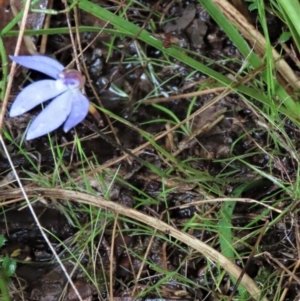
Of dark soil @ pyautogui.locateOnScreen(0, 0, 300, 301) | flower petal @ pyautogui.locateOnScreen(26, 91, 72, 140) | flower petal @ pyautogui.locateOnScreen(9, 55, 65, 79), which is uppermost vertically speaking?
flower petal @ pyautogui.locateOnScreen(9, 55, 65, 79)

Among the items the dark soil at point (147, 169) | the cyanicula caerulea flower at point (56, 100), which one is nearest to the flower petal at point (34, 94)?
the cyanicula caerulea flower at point (56, 100)

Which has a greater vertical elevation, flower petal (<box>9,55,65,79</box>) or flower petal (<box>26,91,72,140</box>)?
flower petal (<box>9,55,65,79</box>)

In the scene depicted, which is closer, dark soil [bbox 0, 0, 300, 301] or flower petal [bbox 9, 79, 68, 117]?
flower petal [bbox 9, 79, 68, 117]

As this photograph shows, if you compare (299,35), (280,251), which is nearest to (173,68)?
(299,35)

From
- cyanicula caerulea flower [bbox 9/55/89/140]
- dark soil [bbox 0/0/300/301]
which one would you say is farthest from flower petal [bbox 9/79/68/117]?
dark soil [bbox 0/0/300/301]

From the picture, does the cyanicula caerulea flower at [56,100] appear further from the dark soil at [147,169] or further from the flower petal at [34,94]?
the dark soil at [147,169]

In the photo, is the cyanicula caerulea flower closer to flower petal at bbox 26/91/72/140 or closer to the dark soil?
flower petal at bbox 26/91/72/140

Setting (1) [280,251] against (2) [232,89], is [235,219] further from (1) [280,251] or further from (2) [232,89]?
(2) [232,89]

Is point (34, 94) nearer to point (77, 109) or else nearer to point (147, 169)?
point (77, 109)
